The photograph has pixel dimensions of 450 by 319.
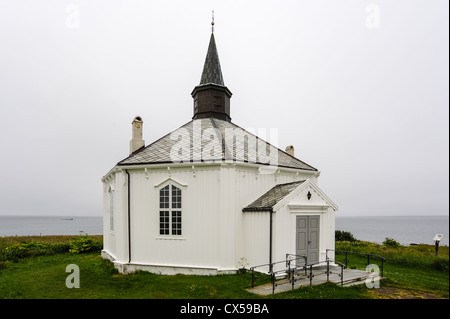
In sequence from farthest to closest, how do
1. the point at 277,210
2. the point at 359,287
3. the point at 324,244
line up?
the point at 324,244 → the point at 277,210 → the point at 359,287

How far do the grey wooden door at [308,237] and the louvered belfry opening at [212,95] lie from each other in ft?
27.6

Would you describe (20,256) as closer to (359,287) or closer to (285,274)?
(285,274)

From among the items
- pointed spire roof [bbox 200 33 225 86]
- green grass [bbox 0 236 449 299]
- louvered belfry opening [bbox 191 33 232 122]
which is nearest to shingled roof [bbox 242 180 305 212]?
green grass [bbox 0 236 449 299]

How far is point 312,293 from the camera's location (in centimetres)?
880

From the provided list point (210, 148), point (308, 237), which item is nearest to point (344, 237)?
point (308, 237)

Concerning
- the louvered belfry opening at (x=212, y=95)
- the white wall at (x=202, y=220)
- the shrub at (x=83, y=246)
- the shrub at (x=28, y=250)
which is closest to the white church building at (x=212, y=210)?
the white wall at (x=202, y=220)

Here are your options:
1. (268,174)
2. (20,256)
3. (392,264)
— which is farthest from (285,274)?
(20,256)

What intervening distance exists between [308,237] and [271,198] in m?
2.60

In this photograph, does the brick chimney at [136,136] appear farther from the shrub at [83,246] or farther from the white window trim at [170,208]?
the shrub at [83,246]

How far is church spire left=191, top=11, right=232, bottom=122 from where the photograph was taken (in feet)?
55.4

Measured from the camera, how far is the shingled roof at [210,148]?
12352mm

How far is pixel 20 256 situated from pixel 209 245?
15.7 meters

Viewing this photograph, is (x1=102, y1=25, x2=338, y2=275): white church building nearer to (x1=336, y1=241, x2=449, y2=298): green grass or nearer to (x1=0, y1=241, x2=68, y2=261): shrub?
(x1=336, y1=241, x2=449, y2=298): green grass

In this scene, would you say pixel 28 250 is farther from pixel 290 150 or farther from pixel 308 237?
pixel 290 150
